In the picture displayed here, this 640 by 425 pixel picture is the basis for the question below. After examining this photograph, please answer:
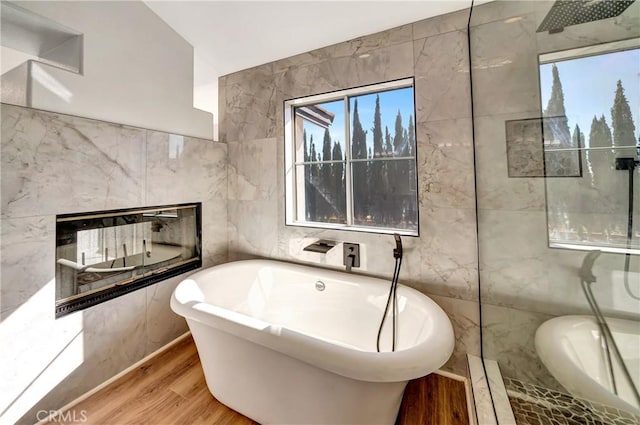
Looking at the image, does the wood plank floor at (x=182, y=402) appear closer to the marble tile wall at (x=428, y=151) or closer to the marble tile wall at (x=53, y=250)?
the marble tile wall at (x=53, y=250)

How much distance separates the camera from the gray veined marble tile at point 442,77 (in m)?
1.54

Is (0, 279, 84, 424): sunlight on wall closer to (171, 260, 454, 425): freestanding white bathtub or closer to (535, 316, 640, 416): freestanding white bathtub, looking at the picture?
(171, 260, 454, 425): freestanding white bathtub

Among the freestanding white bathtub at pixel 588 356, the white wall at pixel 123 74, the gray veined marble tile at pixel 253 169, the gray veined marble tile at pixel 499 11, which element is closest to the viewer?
the freestanding white bathtub at pixel 588 356

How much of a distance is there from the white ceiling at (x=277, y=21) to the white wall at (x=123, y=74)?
0.19 m

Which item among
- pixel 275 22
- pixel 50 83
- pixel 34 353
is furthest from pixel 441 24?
pixel 34 353

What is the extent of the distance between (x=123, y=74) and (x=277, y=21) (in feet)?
3.81

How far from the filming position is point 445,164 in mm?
1589

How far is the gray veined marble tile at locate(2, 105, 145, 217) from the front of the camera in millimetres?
1185

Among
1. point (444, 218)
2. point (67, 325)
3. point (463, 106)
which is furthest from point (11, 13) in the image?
point (444, 218)

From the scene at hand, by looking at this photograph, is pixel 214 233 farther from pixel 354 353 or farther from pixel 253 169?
pixel 354 353

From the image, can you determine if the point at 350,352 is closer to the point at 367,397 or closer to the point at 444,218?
the point at 367,397

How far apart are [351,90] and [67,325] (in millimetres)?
2444

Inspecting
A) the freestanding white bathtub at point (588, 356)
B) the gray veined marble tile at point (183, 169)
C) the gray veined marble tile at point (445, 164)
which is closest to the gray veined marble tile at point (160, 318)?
the gray veined marble tile at point (183, 169)

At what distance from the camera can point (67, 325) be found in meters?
1.38
